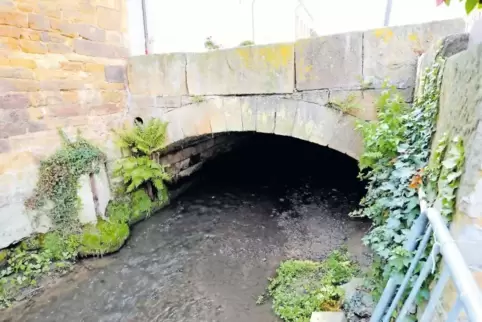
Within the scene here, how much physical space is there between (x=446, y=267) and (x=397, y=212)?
3.12ft

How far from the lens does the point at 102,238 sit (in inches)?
164

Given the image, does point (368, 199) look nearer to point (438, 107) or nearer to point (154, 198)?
point (438, 107)

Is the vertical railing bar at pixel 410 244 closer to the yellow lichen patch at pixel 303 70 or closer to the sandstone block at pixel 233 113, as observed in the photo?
the yellow lichen patch at pixel 303 70

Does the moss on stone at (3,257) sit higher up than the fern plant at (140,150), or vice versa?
the fern plant at (140,150)

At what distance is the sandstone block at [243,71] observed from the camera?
365 centimetres

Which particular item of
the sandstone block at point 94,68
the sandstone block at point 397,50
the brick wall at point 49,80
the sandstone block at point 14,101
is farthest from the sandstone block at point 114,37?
the sandstone block at point 397,50

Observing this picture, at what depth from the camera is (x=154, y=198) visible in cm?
530

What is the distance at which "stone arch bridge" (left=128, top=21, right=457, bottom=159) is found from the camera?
312 centimetres

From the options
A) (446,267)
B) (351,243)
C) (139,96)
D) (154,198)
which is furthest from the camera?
(154,198)

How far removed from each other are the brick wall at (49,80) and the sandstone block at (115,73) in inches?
0.6

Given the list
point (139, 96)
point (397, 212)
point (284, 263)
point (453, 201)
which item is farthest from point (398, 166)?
point (139, 96)

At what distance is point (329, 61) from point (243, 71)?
3.51ft

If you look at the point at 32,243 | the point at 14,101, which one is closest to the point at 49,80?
the point at 14,101

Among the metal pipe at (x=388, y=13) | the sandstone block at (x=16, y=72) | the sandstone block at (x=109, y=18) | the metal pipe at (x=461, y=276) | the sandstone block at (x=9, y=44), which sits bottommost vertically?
the metal pipe at (x=461, y=276)
